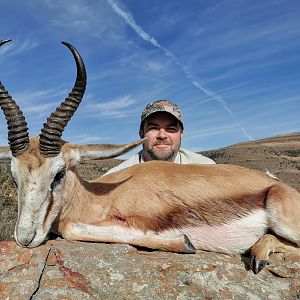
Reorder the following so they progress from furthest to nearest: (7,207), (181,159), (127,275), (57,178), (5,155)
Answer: (7,207), (181,159), (5,155), (57,178), (127,275)

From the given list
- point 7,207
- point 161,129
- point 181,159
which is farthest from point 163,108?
point 7,207

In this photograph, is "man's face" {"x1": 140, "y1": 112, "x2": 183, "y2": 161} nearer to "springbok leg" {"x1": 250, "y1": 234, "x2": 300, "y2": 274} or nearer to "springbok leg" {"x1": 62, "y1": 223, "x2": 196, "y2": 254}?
"springbok leg" {"x1": 62, "y1": 223, "x2": 196, "y2": 254}

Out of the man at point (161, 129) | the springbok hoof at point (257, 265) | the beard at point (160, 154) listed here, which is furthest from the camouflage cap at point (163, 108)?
the springbok hoof at point (257, 265)

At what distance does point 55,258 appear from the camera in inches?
198

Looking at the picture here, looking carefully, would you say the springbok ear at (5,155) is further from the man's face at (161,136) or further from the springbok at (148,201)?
the man's face at (161,136)

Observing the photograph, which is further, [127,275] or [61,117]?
[61,117]

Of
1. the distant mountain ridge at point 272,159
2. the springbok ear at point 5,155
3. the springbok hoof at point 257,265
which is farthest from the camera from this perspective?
the distant mountain ridge at point 272,159

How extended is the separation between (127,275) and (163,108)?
5.60 metres

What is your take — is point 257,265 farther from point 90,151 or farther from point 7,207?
point 7,207

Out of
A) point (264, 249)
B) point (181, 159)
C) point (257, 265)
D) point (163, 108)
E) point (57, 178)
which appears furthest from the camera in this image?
point (181, 159)

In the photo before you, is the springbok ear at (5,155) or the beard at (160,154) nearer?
the springbok ear at (5,155)

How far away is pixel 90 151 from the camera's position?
6320 mm

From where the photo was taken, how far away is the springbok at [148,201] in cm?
566

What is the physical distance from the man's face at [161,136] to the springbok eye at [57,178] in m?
4.35
